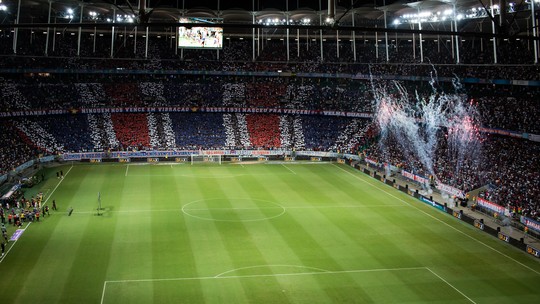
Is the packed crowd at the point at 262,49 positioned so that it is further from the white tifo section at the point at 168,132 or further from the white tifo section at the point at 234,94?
the white tifo section at the point at 168,132

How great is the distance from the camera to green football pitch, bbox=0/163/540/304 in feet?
89.5

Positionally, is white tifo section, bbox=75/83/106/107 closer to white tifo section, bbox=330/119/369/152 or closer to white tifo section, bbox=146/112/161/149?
white tifo section, bbox=146/112/161/149

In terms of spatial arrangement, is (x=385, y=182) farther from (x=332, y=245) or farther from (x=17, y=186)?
(x=17, y=186)

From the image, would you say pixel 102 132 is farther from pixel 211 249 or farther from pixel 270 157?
pixel 211 249

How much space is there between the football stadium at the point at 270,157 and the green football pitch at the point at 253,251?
17 centimetres

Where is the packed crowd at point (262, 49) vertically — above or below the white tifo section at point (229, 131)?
above

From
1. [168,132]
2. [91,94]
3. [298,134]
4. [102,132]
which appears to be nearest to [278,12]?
[298,134]

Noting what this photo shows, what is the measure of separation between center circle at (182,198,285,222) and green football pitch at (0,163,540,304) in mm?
91

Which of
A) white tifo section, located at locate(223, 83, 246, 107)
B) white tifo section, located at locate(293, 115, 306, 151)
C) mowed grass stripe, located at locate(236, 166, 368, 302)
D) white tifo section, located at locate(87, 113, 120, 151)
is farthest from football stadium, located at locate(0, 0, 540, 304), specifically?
white tifo section, located at locate(293, 115, 306, 151)

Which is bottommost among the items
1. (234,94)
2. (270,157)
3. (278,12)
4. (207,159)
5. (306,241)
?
(306,241)

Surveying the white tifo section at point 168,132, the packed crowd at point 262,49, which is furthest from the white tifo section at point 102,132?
the packed crowd at point 262,49

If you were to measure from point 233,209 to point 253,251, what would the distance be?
11405 mm

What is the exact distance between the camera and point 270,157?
7419 centimetres

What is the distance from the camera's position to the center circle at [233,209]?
42.0 metres
